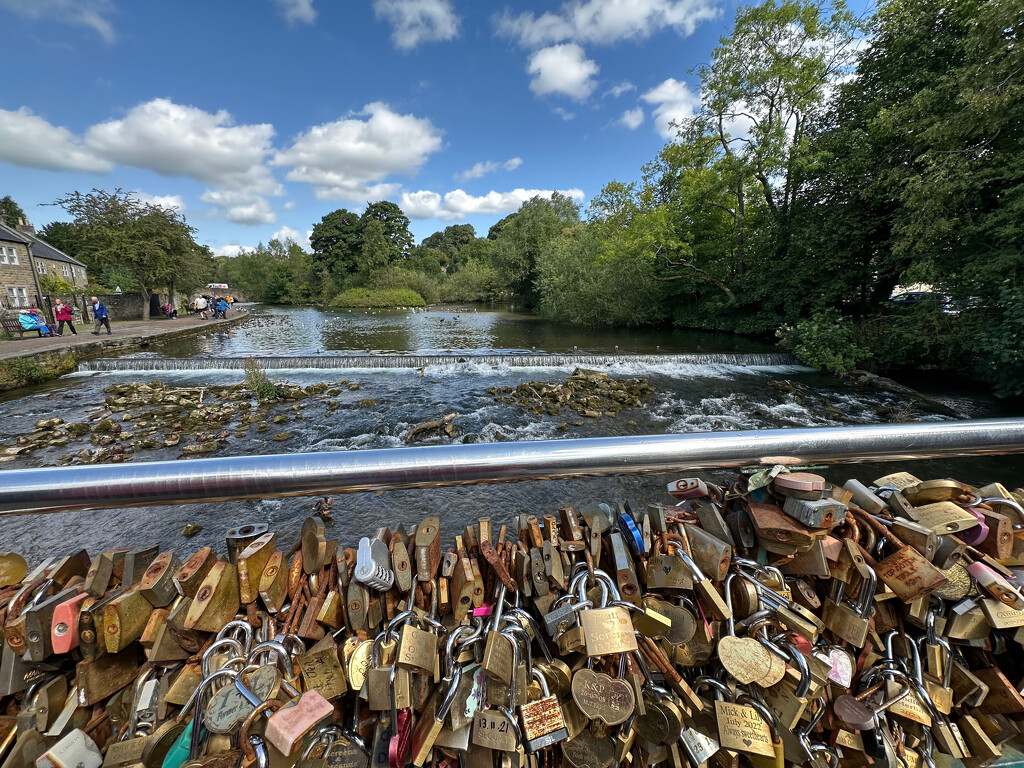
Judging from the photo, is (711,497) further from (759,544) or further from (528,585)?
(528,585)

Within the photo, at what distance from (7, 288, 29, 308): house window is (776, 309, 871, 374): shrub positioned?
43542 mm

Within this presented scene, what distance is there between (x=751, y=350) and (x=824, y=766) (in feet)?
58.7

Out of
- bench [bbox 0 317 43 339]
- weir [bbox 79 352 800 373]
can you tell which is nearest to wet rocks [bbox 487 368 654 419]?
weir [bbox 79 352 800 373]

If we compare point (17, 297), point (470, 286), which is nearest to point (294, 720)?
point (17, 297)

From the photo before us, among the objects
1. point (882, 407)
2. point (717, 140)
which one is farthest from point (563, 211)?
point (882, 407)

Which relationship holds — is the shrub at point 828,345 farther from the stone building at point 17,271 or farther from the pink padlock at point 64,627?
the stone building at point 17,271

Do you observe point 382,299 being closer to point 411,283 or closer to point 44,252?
point 411,283

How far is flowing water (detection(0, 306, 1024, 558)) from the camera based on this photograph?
178 inches

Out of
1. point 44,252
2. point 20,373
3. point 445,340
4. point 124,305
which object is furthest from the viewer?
point 44,252

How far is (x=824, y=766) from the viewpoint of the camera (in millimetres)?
1062

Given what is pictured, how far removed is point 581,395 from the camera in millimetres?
9109

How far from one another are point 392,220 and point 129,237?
165ft

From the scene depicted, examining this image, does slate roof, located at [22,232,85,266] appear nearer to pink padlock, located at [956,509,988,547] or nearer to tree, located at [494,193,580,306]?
tree, located at [494,193,580,306]

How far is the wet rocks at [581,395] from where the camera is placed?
8.23 m
